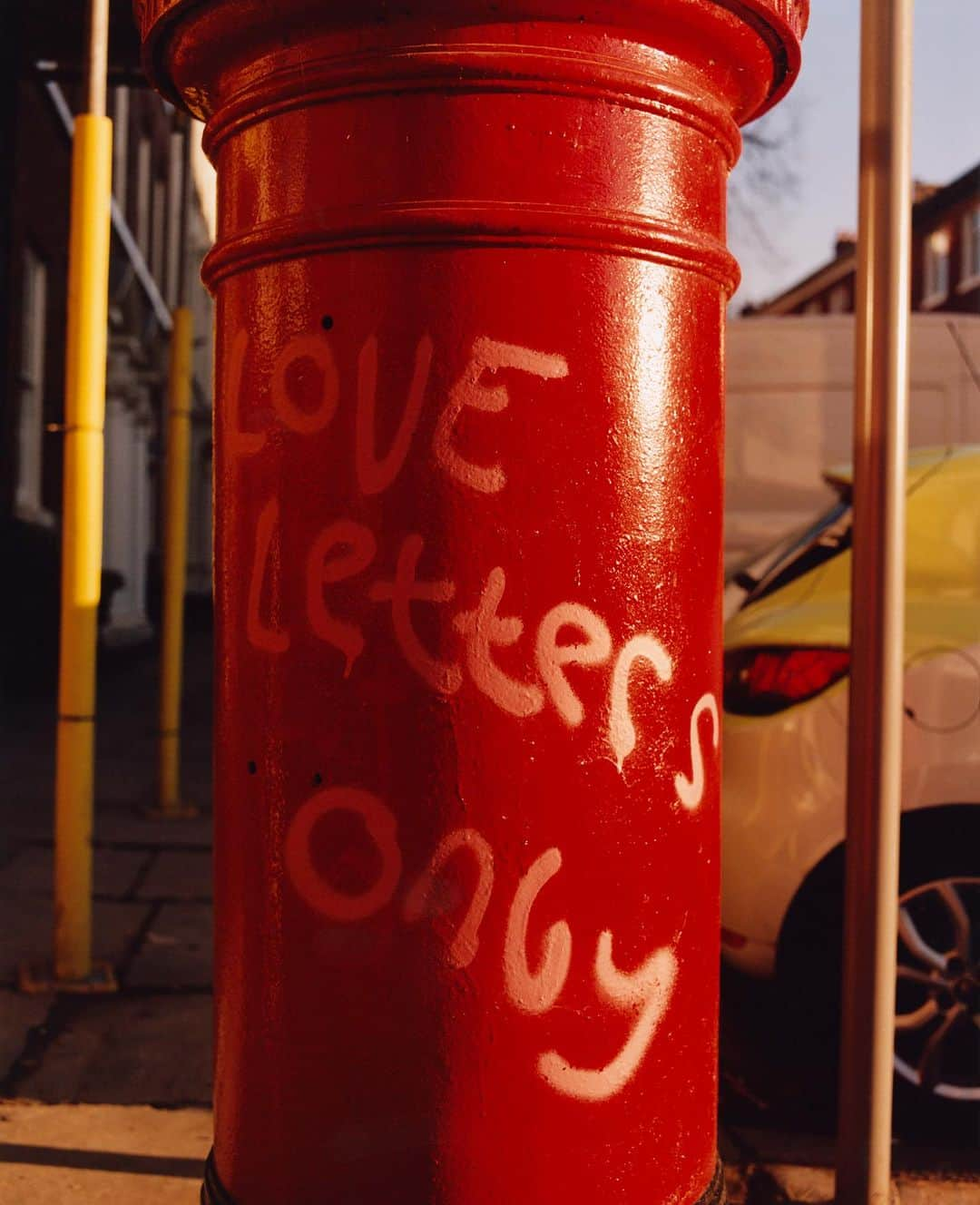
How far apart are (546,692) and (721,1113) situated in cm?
214

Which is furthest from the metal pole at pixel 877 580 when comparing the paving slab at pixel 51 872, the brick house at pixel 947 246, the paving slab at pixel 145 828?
the brick house at pixel 947 246

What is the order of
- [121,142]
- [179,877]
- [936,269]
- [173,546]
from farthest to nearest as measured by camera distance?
[936,269], [121,142], [173,546], [179,877]

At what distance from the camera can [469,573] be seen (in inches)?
71.4

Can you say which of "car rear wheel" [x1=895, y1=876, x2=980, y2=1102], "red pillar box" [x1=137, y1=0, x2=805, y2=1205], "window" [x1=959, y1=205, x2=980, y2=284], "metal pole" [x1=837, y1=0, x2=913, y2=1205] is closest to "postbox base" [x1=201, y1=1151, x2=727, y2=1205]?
"red pillar box" [x1=137, y1=0, x2=805, y2=1205]

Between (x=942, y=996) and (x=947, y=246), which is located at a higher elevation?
(x=947, y=246)

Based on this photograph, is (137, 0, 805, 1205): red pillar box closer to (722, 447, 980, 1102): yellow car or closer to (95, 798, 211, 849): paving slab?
(722, 447, 980, 1102): yellow car

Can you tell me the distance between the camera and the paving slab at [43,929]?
4543 mm

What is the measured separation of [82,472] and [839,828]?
2.52 m

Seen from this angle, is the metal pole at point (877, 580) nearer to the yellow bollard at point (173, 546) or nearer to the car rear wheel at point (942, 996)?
the car rear wheel at point (942, 996)

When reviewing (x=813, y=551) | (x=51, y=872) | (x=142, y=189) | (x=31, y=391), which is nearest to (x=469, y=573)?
(x=813, y=551)

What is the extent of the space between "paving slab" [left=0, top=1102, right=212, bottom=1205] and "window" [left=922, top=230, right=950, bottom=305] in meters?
38.9

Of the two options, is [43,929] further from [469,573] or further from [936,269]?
[936,269]

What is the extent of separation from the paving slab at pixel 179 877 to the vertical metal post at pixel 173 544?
871 mm

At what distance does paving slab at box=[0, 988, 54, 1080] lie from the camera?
3.67 metres
